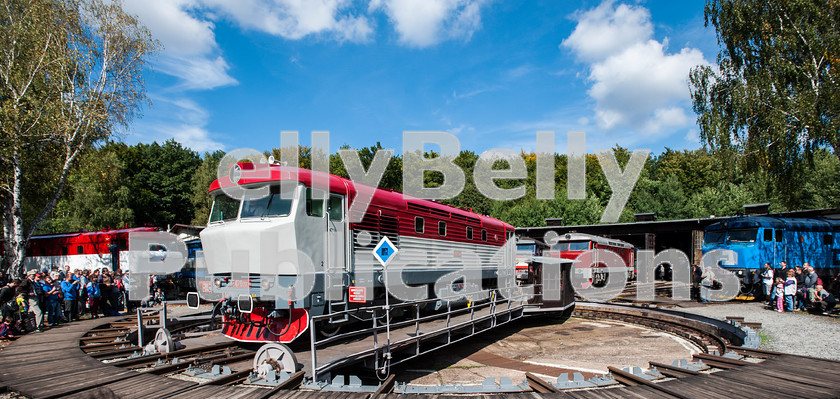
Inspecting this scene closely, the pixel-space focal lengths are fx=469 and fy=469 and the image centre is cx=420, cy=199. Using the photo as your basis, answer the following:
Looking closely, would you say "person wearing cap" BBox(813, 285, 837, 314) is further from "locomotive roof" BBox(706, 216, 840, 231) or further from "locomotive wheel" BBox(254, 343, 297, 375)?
"locomotive wheel" BBox(254, 343, 297, 375)

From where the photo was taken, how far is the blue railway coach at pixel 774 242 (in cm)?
1983

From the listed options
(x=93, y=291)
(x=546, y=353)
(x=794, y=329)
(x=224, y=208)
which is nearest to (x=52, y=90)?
(x=93, y=291)

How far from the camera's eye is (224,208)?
9508mm

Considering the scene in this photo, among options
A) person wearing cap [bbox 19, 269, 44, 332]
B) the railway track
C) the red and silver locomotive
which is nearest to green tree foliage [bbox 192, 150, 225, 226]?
person wearing cap [bbox 19, 269, 44, 332]

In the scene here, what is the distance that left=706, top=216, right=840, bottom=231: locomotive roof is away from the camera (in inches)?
792

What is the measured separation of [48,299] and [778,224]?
26659 mm

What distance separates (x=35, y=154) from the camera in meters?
19.7

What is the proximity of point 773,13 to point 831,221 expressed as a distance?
426 inches

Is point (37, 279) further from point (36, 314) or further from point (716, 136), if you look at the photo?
point (716, 136)

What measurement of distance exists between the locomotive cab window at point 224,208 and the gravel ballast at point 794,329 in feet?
35.2

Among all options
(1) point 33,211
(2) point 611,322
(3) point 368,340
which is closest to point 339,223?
(3) point 368,340

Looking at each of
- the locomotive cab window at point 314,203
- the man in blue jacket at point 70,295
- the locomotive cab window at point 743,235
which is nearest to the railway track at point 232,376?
the locomotive cab window at point 314,203

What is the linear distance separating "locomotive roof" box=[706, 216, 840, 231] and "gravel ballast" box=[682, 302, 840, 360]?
4.53 meters

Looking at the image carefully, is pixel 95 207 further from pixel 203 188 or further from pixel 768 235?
pixel 768 235
